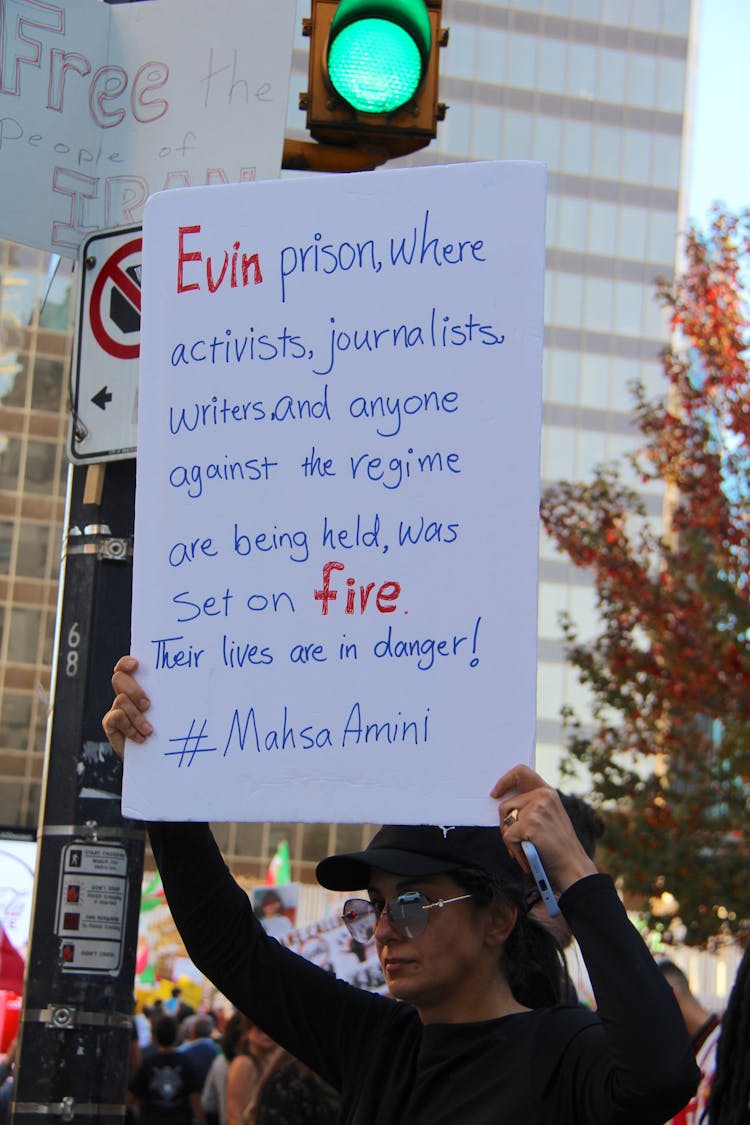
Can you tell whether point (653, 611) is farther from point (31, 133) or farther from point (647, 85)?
point (647, 85)

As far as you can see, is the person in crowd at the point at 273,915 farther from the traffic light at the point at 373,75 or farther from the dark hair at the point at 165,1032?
the traffic light at the point at 373,75

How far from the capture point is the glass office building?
49031mm

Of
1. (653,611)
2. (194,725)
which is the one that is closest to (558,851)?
(194,725)

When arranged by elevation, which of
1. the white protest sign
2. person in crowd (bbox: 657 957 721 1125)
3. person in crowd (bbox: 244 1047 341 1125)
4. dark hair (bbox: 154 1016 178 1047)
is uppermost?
the white protest sign

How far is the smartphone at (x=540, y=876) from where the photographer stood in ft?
7.56

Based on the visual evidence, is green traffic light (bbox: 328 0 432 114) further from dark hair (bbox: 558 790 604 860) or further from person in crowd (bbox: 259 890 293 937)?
person in crowd (bbox: 259 890 293 937)

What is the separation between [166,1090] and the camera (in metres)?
8.85

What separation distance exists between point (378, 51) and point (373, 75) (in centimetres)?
6

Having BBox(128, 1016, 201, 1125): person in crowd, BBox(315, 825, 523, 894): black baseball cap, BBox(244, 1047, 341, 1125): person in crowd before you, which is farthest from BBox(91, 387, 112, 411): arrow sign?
BBox(128, 1016, 201, 1125): person in crowd

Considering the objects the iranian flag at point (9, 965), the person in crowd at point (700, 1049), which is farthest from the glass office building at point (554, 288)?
the person in crowd at point (700, 1049)

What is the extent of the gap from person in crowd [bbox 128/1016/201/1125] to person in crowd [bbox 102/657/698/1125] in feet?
20.6

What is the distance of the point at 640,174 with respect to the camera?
5272cm

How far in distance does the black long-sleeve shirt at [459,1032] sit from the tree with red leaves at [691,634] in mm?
11488

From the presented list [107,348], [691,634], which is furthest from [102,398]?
[691,634]
